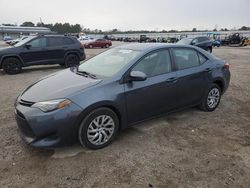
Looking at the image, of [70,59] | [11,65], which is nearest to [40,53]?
[11,65]

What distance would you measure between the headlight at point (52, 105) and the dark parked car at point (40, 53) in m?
8.41

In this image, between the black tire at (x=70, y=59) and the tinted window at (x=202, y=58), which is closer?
Result: the tinted window at (x=202, y=58)

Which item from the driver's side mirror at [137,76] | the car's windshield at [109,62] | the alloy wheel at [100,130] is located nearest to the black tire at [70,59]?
the car's windshield at [109,62]

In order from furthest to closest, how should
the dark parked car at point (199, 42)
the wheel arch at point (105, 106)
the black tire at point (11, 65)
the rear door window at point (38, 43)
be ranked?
the dark parked car at point (199, 42) < the rear door window at point (38, 43) < the black tire at point (11, 65) < the wheel arch at point (105, 106)

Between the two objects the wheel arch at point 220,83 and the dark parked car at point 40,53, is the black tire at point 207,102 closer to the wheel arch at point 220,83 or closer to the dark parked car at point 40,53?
the wheel arch at point 220,83

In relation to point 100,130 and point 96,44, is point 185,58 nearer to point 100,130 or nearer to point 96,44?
point 100,130

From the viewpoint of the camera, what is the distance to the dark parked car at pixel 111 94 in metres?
3.61

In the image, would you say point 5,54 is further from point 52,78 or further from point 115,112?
point 115,112

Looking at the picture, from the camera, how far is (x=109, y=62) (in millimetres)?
4719

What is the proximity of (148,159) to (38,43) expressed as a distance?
9559 millimetres

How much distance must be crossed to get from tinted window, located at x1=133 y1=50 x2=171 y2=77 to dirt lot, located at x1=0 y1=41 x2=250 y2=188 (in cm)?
107

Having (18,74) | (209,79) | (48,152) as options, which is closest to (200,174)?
(48,152)

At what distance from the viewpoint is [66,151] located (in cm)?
395

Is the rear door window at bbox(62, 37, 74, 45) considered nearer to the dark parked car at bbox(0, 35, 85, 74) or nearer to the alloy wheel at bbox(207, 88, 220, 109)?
the dark parked car at bbox(0, 35, 85, 74)
